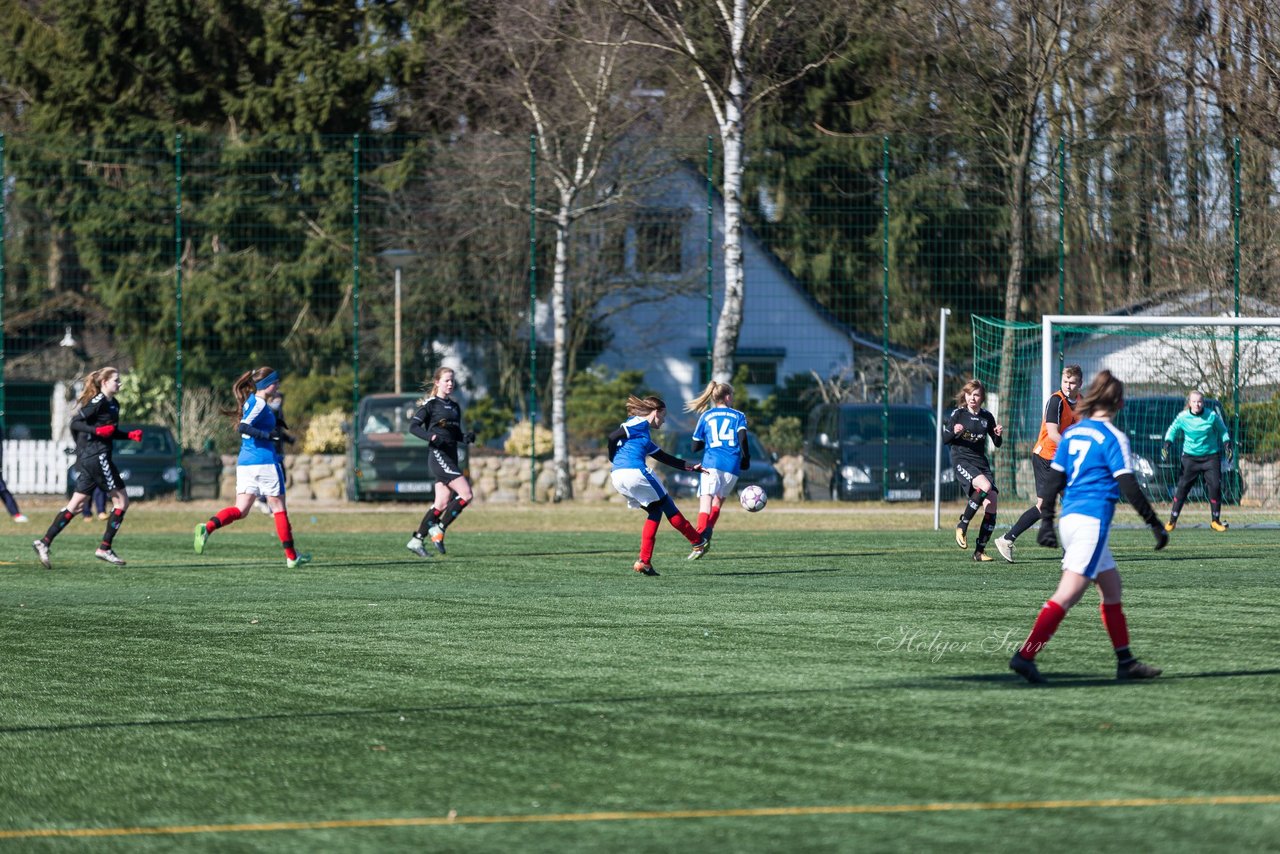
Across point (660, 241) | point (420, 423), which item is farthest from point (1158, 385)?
point (660, 241)

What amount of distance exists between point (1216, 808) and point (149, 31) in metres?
36.1

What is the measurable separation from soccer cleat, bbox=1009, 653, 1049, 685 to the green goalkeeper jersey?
1250 cm

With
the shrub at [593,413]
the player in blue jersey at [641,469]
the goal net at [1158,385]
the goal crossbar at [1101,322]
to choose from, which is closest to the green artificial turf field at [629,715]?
the player in blue jersey at [641,469]

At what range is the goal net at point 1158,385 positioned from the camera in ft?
77.5

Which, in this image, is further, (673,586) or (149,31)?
(149,31)

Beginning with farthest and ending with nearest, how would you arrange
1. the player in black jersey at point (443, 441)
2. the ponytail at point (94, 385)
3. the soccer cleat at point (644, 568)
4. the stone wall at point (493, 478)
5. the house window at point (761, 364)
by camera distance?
1. the house window at point (761, 364)
2. the stone wall at point (493, 478)
3. the player in black jersey at point (443, 441)
4. the ponytail at point (94, 385)
5. the soccer cleat at point (644, 568)

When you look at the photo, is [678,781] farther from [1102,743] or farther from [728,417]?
[728,417]

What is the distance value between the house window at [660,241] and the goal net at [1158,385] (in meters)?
10.1

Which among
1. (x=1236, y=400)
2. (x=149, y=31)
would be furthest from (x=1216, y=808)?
(x=149, y=31)

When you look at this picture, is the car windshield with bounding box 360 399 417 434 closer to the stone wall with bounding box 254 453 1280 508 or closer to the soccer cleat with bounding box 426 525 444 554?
the stone wall with bounding box 254 453 1280 508

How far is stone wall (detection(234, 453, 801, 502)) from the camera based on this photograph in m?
28.2

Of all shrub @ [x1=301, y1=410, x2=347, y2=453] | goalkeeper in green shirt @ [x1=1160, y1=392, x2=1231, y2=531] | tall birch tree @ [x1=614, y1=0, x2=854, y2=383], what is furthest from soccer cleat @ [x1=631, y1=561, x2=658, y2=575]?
shrub @ [x1=301, y1=410, x2=347, y2=453]

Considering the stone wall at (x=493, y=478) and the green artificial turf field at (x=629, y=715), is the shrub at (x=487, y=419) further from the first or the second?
the green artificial turf field at (x=629, y=715)

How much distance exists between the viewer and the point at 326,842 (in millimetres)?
5656
